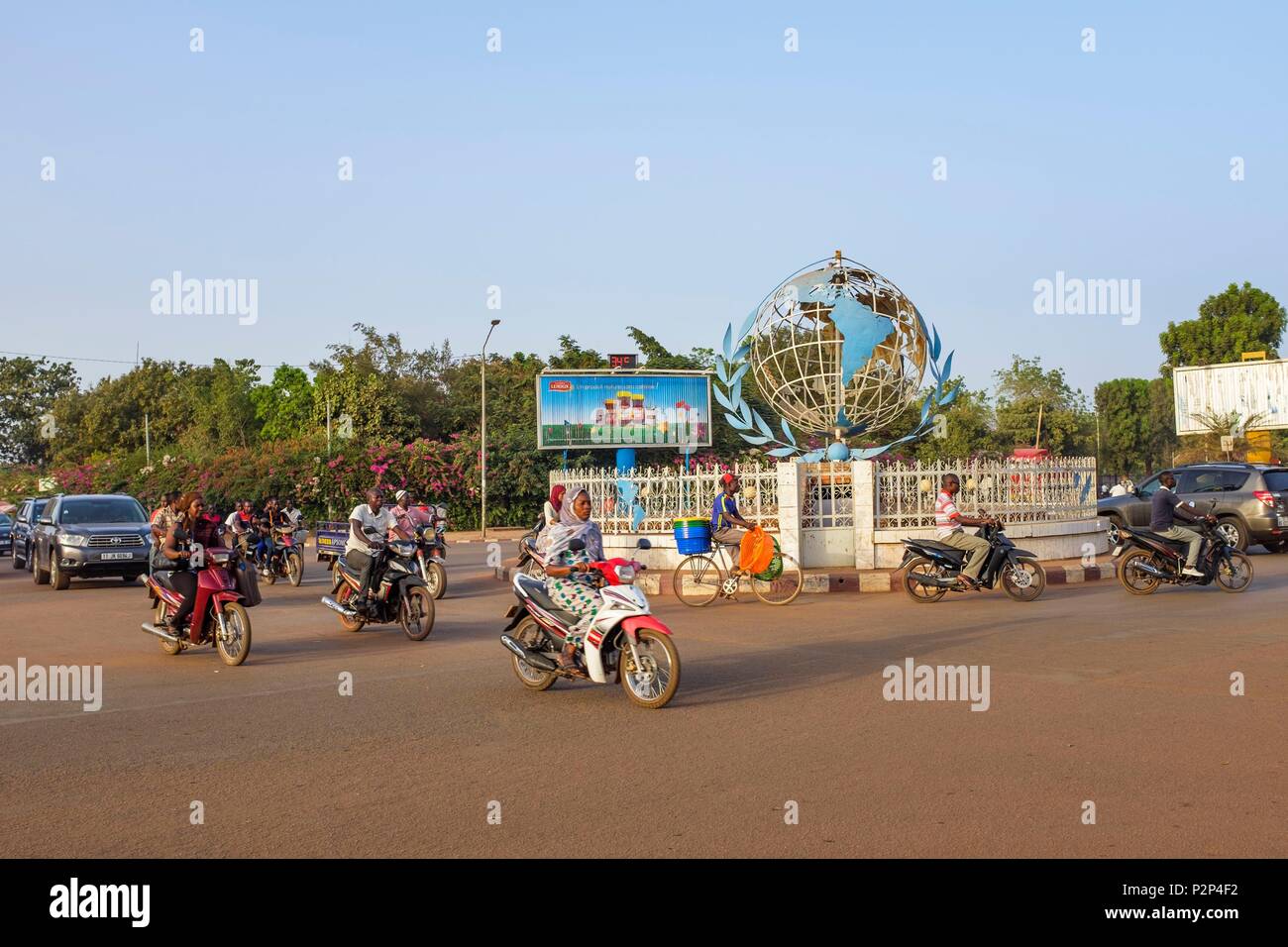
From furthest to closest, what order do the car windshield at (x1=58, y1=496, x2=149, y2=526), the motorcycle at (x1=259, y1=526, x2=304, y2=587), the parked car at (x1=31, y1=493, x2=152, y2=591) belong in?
the car windshield at (x1=58, y1=496, x2=149, y2=526) < the motorcycle at (x1=259, y1=526, x2=304, y2=587) < the parked car at (x1=31, y1=493, x2=152, y2=591)

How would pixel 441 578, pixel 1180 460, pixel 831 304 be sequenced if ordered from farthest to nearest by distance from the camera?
1. pixel 1180 460
2. pixel 831 304
3. pixel 441 578

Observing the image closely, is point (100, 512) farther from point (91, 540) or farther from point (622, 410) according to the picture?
point (622, 410)

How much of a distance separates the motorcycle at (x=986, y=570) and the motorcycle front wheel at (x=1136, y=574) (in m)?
1.46

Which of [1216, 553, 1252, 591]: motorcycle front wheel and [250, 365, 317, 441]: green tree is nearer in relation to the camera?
[1216, 553, 1252, 591]: motorcycle front wheel

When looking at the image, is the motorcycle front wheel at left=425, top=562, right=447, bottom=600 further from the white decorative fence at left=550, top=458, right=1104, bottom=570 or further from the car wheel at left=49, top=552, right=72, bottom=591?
the car wheel at left=49, top=552, right=72, bottom=591

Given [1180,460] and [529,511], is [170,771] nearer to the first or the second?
[529,511]

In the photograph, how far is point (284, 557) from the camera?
2155cm

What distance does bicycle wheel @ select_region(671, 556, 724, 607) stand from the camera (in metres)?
16.0

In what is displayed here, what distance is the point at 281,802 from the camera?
6059 mm

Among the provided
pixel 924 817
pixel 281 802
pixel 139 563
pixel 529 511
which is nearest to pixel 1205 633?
pixel 924 817

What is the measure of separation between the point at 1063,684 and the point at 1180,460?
47665 millimetres

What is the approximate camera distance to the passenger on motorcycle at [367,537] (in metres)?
13.2

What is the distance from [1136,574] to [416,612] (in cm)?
953

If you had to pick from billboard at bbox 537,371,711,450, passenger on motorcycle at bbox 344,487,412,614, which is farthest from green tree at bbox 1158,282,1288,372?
passenger on motorcycle at bbox 344,487,412,614
